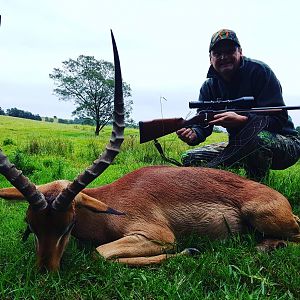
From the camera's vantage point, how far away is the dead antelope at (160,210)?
461cm

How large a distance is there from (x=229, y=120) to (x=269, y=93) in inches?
39.5

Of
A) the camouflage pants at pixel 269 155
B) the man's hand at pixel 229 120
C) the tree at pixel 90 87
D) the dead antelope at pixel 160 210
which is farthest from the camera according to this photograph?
the tree at pixel 90 87

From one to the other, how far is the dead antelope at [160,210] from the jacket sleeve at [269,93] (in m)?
1.93

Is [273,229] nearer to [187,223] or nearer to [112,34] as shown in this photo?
[187,223]

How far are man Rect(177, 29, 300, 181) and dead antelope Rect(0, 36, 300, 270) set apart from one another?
4.48ft

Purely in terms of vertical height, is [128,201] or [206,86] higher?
[206,86]

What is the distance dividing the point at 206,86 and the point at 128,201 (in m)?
3.66

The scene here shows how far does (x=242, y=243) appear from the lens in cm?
513

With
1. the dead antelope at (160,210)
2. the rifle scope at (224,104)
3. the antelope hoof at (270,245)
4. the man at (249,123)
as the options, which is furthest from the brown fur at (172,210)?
the rifle scope at (224,104)

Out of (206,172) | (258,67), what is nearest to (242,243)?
(206,172)

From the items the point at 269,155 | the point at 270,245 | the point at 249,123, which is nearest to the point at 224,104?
the point at 249,123

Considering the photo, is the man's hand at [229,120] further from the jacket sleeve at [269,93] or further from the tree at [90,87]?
the tree at [90,87]

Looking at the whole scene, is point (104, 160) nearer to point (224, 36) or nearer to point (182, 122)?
point (182, 122)

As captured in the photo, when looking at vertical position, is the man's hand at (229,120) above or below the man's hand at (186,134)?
above
